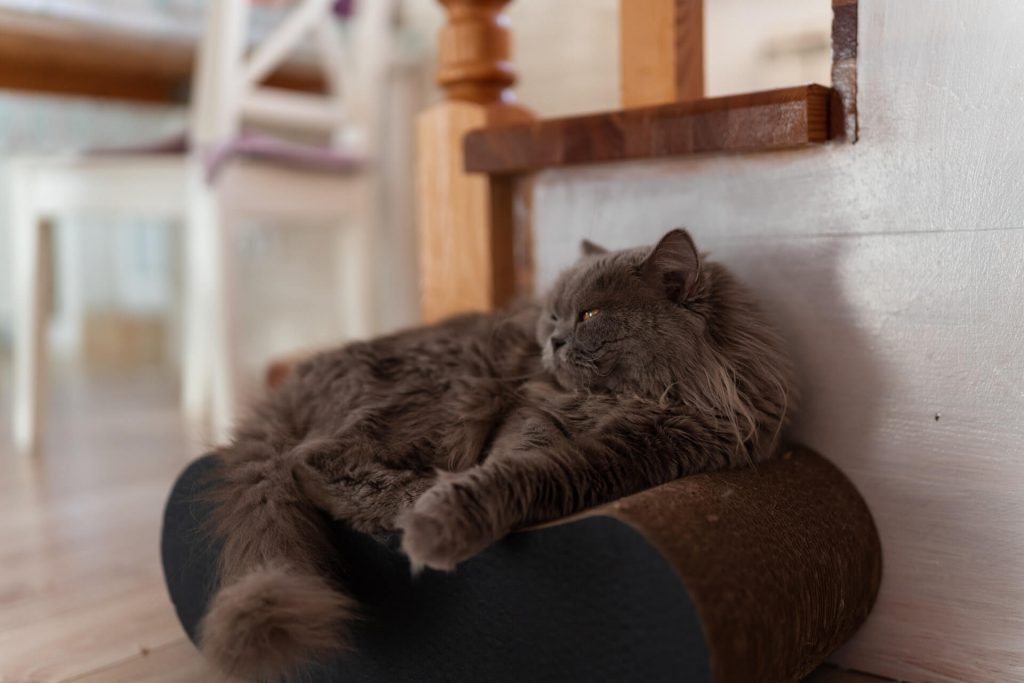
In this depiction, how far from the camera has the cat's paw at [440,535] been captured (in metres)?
0.85

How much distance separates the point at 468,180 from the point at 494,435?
594mm

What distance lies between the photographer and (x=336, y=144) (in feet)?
9.27

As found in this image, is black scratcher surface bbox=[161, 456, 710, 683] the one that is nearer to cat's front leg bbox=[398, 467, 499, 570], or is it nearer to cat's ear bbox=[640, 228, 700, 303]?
cat's front leg bbox=[398, 467, 499, 570]

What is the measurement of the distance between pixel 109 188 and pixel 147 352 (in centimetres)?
174

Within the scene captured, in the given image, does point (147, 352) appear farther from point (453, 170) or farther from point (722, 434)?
point (722, 434)

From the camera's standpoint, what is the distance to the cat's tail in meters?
0.84

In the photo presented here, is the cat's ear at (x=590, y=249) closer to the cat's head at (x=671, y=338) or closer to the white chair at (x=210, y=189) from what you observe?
the cat's head at (x=671, y=338)

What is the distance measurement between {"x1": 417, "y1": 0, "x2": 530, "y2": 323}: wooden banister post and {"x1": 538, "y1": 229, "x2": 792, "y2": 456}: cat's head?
441 mm

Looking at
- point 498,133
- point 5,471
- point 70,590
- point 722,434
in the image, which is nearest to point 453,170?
point 498,133

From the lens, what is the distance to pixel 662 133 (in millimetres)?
1246

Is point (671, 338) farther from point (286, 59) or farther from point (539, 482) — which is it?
point (286, 59)

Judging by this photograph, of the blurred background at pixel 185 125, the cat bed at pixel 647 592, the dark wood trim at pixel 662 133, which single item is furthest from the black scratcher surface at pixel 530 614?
the blurred background at pixel 185 125

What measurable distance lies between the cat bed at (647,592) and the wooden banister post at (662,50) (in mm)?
582

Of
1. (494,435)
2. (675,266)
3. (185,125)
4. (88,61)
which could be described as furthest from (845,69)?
(185,125)
